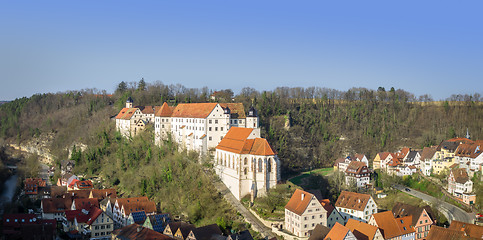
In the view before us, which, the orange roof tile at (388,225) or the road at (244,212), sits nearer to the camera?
the orange roof tile at (388,225)

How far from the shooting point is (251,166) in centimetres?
5172

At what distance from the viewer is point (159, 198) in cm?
5678

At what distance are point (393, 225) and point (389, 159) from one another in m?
28.9

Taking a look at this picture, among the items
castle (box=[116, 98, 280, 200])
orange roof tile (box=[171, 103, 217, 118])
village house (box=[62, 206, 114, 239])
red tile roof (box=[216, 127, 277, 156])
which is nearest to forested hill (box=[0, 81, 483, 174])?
castle (box=[116, 98, 280, 200])

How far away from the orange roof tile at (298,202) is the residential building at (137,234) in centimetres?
1263

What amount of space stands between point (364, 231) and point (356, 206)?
26.2ft

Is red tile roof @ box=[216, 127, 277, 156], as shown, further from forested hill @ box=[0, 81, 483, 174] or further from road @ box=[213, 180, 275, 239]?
forested hill @ box=[0, 81, 483, 174]

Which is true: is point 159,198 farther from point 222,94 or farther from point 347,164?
point 222,94

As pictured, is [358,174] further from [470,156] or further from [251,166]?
[251,166]

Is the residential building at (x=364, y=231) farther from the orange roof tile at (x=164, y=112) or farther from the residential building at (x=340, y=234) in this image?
the orange roof tile at (x=164, y=112)

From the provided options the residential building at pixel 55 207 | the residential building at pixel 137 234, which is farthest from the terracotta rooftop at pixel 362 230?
the residential building at pixel 55 207

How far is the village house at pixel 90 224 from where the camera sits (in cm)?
4912

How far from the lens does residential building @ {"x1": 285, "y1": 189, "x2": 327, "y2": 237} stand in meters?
43.3

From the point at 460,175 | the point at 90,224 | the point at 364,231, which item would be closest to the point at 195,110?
the point at 90,224
